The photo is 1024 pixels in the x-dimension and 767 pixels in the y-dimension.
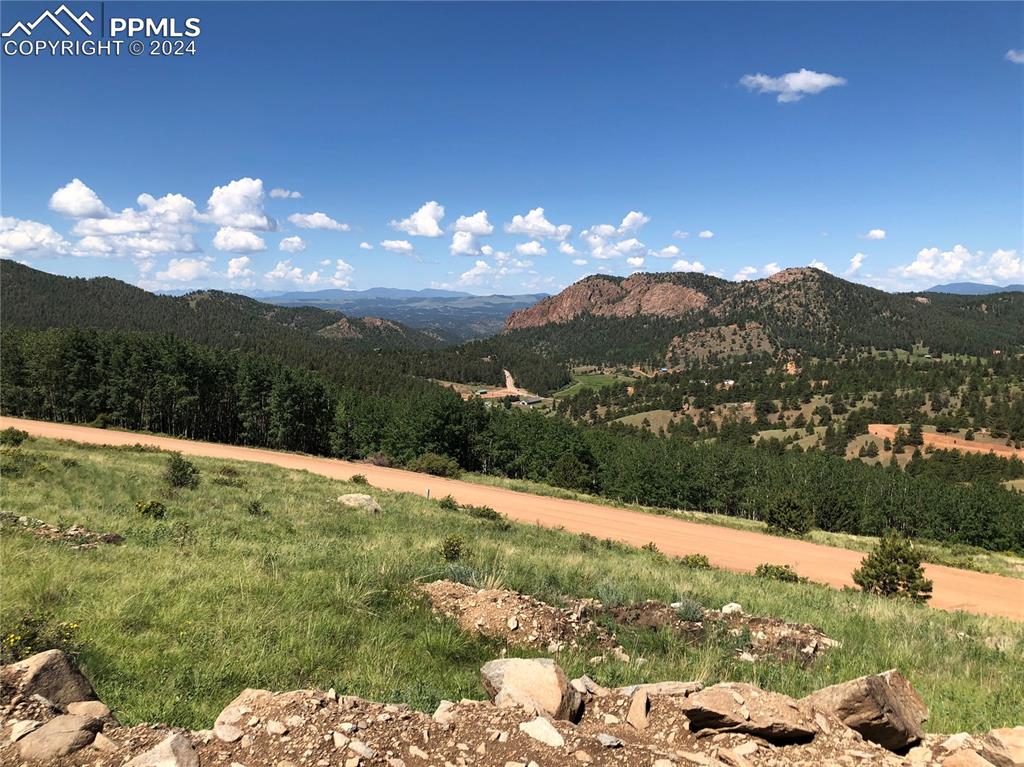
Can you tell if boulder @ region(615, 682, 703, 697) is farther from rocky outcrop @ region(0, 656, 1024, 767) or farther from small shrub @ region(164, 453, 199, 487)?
small shrub @ region(164, 453, 199, 487)

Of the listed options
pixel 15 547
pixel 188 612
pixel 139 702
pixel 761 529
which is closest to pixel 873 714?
pixel 139 702

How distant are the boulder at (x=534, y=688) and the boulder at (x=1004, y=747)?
3849 millimetres

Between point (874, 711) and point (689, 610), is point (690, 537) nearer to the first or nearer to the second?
point (689, 610)

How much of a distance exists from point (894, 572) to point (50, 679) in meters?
24.8

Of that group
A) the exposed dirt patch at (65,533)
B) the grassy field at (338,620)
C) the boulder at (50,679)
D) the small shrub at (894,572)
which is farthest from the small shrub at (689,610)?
the small shrub at (894,572)

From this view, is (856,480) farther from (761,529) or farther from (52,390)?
(52,390)

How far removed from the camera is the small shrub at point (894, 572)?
1955 cm

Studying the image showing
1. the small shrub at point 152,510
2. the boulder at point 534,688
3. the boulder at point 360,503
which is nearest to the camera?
the boulder at point 534,688

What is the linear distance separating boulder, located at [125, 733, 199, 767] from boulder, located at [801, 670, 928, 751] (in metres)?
6.23

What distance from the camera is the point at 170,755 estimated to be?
13.5ft

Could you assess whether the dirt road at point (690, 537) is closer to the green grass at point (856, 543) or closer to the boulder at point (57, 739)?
the green grass at point (856, 543)

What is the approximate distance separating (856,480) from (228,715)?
107810mm

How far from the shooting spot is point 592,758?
4.76 meters

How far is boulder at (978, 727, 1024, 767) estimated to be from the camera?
15.1ft
